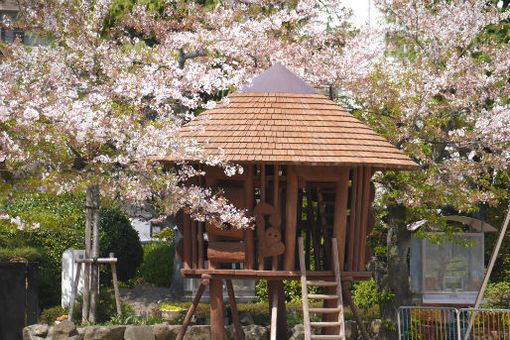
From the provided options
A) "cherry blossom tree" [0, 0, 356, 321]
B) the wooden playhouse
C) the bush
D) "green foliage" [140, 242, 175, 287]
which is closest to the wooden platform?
the wooden playhouse

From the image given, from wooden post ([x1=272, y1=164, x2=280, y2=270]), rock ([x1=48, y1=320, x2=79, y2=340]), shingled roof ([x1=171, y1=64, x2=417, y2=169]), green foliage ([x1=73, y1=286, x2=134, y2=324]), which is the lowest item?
A: rock ([x1=48, y1=320, x2=79, y2=340])

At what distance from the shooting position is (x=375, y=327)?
674 inches

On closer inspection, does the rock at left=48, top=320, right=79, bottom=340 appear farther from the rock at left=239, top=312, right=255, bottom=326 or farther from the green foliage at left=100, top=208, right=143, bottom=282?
the green foliage at left=100, top=208, right=143, bottom=282

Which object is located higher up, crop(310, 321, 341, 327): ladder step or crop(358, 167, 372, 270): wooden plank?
crop(358, 167, 372, 270): wooden plank

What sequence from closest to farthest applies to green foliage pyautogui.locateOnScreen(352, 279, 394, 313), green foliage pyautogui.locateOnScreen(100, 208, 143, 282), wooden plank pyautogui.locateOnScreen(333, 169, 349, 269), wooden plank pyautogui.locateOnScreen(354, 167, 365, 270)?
1. wooden plank pyautogui.locateOnScreen(333, 169, 349, 269)
2. wooden plank pyautogui.locateOnScreen(354, 167, 365, 270)
3. green foliage pyautogui.locateOnScreen(100, 208, 143, 282)
4. green foliage pyautogui.locateOnScreen(352, 279, 394, 313)

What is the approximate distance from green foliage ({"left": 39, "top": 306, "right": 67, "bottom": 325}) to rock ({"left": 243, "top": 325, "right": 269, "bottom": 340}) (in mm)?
3784

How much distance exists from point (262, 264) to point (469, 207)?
4.80 meters

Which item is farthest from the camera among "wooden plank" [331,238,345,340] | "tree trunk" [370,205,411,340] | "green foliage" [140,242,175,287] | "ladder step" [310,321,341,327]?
"green foliage" [140,242,175,287]

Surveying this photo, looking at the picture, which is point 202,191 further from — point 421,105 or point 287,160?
point 421,105

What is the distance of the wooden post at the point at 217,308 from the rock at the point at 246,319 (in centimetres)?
324

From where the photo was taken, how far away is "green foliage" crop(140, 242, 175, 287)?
71.7 feet

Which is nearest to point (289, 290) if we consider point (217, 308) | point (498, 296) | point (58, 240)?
point (498, 296)

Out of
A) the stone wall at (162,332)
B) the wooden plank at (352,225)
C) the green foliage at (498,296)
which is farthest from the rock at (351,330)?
the green foliage at (498,296)

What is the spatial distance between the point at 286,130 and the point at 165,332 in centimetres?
480
